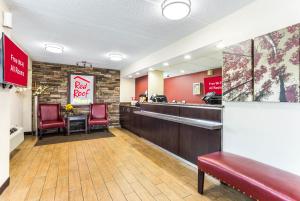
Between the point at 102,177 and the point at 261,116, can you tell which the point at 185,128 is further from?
the point at 102,177

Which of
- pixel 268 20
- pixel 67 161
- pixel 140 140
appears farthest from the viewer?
pixel 140 140

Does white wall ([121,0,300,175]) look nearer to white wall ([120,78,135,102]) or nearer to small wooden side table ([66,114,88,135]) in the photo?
small wooden side table ([66,114,88,135])

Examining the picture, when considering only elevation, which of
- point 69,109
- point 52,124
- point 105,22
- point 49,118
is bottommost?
point 52,124

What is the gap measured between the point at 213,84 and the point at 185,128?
10.0 ft

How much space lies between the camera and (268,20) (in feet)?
5.99

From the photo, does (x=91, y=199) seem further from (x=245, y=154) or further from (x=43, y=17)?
(x=43, y=17)

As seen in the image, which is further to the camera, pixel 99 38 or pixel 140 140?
pixel 140 140

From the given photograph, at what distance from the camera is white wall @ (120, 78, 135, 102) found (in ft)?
22.0

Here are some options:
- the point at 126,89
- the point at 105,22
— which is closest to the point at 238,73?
the point at 105,22

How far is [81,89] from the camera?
5883 mm

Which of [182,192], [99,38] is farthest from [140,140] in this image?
[99,38]

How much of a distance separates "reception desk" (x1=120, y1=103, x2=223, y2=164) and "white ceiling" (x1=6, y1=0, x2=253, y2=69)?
139 cm

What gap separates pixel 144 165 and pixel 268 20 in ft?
9.07

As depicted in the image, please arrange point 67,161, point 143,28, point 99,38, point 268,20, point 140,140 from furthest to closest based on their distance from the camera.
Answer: point 140,140, point 99,38, point 67,161, point 143,28, point 268,20
